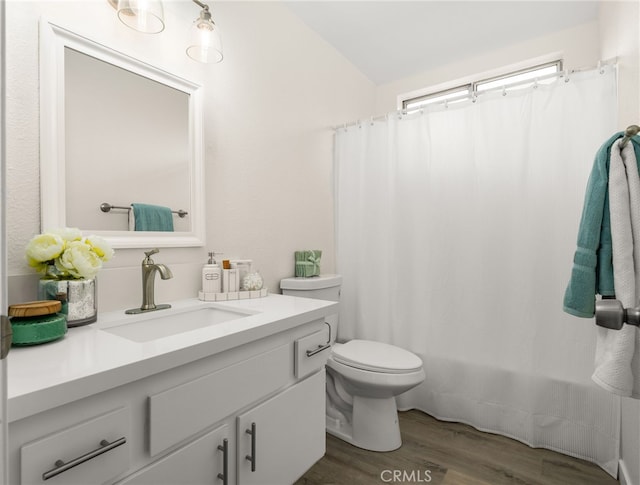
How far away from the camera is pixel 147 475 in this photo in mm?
786

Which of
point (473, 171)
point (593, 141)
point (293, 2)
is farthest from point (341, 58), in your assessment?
point (593, 141)

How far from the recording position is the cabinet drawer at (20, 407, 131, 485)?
61cm

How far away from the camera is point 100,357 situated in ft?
2.52

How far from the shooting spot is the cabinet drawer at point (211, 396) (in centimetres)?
80

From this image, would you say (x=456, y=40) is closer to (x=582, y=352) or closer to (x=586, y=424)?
(x=582, y=352)

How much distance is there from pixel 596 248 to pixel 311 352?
1.00 metres

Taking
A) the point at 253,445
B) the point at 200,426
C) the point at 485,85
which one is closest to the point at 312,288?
the point at 253,445

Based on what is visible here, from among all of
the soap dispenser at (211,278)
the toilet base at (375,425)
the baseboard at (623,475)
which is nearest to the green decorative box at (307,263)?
the soap dispenser at (211,278)

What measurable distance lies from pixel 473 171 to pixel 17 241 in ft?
6.86

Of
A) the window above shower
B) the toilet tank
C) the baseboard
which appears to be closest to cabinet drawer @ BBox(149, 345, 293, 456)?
the toilet tank

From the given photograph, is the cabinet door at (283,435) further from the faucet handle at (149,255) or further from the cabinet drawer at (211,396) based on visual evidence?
the faucet handle at (149,255)

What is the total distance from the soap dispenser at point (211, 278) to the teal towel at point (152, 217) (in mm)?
225

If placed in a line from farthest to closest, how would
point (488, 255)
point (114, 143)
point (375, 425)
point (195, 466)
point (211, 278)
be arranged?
1. point (488, 255)
2. point (375, 425)
3. point (211, 278)
4. point (114, 143)
5. point (195, 466)

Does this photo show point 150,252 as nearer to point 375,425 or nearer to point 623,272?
point 375,425
